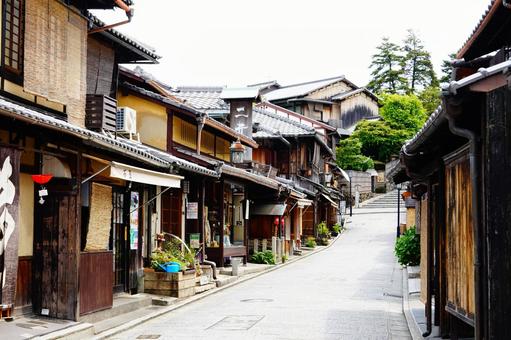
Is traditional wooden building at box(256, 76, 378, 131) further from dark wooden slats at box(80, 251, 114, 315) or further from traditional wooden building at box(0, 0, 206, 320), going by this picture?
dark wooden slats at box(80, 251, 114, 315)

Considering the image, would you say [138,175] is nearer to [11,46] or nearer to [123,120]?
[11,46]

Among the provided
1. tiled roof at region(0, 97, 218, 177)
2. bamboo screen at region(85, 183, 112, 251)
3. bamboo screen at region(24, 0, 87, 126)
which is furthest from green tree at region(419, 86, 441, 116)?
bamboo screen at region(85, 183, 112, 251)

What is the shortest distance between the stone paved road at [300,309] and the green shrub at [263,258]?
1112 mm

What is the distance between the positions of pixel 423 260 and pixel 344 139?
5632 cm

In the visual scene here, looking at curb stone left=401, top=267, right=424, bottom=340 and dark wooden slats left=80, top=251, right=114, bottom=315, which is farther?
dark wooden slats left=80, top=251, right=114, bottom=315

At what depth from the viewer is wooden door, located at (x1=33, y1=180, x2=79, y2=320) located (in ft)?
44.6

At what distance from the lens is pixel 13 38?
13523mm

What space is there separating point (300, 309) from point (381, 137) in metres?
53.7

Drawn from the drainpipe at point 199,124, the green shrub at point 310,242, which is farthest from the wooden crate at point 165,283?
the green shrub at point 310,242

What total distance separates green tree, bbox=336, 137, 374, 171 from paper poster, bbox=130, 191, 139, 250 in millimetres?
51712

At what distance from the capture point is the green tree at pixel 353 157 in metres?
69.1

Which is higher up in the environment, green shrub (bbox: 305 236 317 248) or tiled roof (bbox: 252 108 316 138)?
tiled roof (bbox: 252 108 316 138)

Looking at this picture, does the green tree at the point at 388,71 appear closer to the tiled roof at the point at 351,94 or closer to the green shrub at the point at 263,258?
the tiled roof at the point at 351,94

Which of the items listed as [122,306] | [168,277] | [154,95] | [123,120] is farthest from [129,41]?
[122,306]
